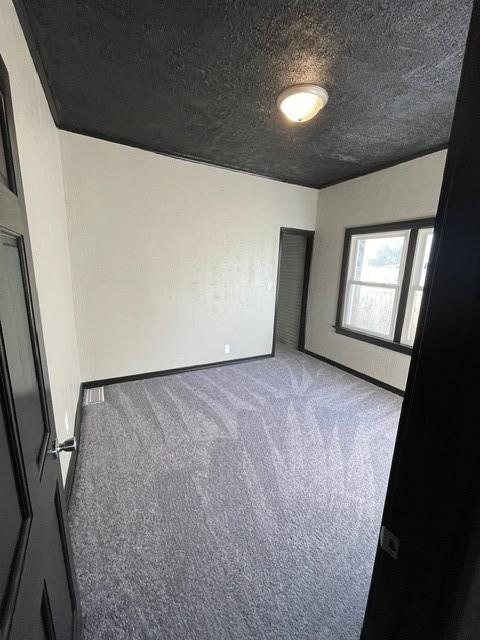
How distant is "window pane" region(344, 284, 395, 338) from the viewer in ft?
11.4

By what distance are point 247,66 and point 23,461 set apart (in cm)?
229

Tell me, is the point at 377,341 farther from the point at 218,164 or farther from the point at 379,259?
the point at 218,164

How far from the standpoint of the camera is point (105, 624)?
115 cm

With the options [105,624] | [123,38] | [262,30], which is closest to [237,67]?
[262,30]

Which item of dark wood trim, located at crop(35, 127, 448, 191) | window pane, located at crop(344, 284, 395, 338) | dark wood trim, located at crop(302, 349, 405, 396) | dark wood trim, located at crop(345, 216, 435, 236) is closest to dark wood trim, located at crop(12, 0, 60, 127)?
dark wood trim, located at crop(35, 127, 448, 191)

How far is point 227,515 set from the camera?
1.66 m

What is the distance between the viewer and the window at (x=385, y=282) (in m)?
3.14

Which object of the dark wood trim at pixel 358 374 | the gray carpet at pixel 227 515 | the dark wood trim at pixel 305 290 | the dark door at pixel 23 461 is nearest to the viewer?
the dark door at pixel 23 461

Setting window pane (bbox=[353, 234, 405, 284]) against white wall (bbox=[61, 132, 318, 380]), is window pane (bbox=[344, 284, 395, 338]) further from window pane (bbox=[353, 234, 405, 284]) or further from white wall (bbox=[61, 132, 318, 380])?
white wall (bbox=[61, 132, 318, 380])

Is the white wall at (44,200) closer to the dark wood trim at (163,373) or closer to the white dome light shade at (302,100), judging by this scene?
the dark wood trim at (163,373)

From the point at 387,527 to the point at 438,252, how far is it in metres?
0.56

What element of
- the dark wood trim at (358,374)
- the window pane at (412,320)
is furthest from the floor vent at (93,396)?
the window pane at (412,320)

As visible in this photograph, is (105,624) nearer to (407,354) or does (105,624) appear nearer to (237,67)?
(237,67)

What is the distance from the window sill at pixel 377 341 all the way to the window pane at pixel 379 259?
28.8 inches
